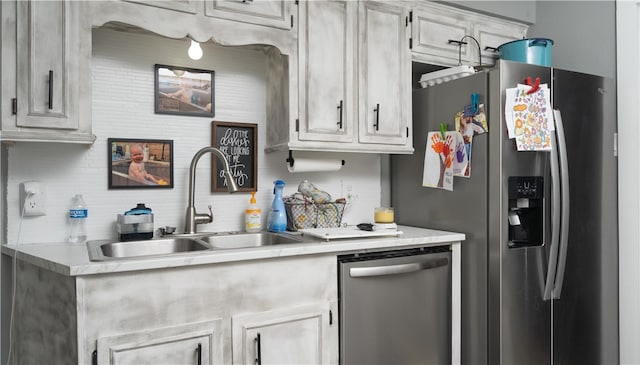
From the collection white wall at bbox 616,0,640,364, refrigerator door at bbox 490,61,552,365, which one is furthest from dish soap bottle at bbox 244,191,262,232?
white wall at bbox 616,0,640,364

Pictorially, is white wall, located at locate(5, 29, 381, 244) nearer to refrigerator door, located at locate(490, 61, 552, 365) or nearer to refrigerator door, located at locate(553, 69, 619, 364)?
refrigerator door, located at locate(490, 61, 552, 365)

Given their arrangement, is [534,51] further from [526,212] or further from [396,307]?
[396,307]

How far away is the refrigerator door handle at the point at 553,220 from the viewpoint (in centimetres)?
221

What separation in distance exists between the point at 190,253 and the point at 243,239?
2.02 feet

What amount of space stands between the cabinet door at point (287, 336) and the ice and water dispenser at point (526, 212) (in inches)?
36.5

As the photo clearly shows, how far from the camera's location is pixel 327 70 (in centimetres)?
225

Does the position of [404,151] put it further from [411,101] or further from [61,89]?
[61,89]

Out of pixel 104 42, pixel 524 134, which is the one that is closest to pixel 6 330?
pixel 104 42

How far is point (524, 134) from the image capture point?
2.12 meters

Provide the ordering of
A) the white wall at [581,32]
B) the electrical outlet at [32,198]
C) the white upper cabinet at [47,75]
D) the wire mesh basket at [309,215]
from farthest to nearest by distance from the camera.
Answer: the white wall at [581,32] → the wire mesh basket at [309,215] → the electrical outlet at [32,198] → the white upper cabinet at [47,75]

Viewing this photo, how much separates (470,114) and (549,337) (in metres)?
1.12

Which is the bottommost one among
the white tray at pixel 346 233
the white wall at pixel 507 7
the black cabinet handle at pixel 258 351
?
the black cabinet handle at pixel 258 351

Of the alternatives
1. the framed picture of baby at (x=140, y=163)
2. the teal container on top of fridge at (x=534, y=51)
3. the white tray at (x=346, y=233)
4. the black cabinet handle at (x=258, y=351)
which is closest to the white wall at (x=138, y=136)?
the framed picture of baby at (x=140, y=163)

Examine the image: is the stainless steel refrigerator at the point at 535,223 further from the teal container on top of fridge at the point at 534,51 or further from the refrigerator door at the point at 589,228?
the teal container on top of fridge at the point at 534,51
